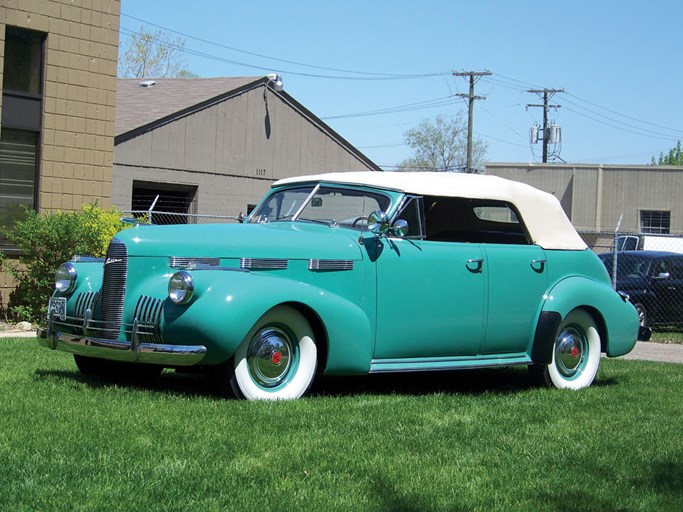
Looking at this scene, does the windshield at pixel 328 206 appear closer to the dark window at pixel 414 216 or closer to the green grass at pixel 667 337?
the dark window at pixel 414 216

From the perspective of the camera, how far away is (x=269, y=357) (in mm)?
7113

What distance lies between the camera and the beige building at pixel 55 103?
1418 centimetres

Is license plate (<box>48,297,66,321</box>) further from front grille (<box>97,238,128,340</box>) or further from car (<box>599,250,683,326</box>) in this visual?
car (<box>599,250,683,326</box>)

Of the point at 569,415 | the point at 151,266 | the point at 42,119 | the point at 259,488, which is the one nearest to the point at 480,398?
the point at 569,415

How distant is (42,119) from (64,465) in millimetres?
10371

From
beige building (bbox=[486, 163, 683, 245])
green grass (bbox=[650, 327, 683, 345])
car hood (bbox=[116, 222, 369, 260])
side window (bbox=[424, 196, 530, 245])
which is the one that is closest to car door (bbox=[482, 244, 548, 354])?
side window (bbox=[424, 196, 530, 245])

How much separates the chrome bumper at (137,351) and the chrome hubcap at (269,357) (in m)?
0.49

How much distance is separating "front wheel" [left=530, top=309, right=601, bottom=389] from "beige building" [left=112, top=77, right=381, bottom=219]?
1513 cm

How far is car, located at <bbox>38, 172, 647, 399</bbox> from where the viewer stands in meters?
6.92

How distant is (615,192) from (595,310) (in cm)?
3186

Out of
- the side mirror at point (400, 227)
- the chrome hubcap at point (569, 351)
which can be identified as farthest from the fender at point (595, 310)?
the side mirror at point (400, 227)

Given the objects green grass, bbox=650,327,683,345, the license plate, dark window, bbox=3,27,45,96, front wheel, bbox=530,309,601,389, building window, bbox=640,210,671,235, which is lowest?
green grass, bbox=650,327,683,345

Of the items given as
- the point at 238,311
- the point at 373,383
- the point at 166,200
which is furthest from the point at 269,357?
the point at 166,200

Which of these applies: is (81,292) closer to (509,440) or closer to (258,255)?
(258,255)
